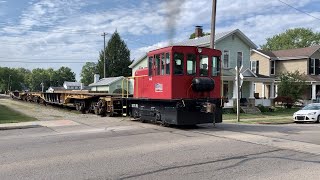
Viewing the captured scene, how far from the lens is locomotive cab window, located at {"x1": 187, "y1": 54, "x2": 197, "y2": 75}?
1574 centimetres

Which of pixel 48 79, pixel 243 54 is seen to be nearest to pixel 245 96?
pixel 243 54

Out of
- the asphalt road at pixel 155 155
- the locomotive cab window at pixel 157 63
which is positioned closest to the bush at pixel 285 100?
the asphalt road at pixel 155 155

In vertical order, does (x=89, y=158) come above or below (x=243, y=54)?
below

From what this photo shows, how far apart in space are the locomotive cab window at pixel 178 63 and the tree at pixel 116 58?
246ft

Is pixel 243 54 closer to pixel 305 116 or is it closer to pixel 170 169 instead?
pixel 305 116

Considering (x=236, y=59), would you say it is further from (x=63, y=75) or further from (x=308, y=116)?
(x=63, y=75)

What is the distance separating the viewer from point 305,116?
80.3 feet

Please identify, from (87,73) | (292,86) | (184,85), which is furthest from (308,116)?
(87,73)

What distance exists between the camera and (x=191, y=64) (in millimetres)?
15828

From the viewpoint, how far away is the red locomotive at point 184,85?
1541cm

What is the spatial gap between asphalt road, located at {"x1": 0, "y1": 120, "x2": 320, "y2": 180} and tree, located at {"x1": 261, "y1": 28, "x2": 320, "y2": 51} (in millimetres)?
74205

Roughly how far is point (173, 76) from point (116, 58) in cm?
7905

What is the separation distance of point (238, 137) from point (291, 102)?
25017mm

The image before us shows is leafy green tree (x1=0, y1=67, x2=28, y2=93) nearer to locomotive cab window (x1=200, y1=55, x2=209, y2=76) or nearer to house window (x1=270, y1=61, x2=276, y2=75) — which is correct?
house window (x1=270, y1=61, x2=276, y2=75)
